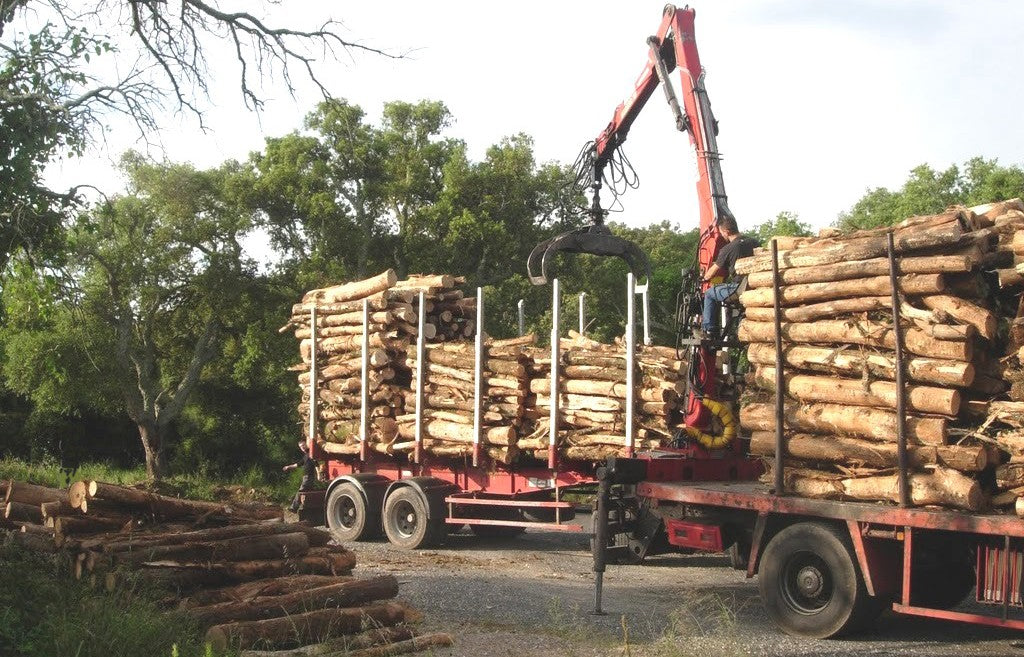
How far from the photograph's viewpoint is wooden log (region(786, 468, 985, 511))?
8.21 meters

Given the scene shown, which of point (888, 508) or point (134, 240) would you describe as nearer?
point (888, 508)

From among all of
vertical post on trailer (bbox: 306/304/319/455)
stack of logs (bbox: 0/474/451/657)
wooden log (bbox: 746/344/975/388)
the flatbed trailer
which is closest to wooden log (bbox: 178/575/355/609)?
stack of logs (bbox: 0/474/451/657)

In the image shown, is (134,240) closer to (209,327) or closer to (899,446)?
(209,327)

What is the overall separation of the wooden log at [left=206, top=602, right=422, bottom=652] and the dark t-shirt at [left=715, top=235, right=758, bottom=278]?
18.1ft

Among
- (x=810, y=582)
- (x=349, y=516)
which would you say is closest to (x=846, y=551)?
(x=810, y=582)

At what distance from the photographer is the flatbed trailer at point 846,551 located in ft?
26.8

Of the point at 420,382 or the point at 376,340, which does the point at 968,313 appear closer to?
the point at 420,382

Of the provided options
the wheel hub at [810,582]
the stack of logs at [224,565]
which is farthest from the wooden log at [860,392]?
the stack of logs at [224,565]

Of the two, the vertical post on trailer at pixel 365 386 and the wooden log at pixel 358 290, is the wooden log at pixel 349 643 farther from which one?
the wooden log at pixel 358 290

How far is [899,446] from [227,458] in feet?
88.3

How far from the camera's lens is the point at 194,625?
7844mm

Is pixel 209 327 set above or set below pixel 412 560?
above

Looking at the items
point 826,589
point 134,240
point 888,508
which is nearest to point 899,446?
point 888,508

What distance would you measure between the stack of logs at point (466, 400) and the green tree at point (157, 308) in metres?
15.0
